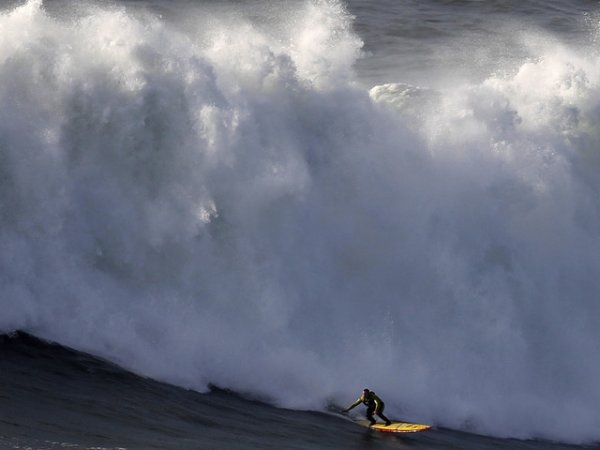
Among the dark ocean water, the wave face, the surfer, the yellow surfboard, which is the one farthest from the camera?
the wave face

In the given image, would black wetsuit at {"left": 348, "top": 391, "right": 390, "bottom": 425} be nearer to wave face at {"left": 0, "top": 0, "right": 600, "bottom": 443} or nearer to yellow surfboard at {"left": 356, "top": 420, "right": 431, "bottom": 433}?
yellow surfboard at {"left": 356, "top": 420, "right": 431, "bottom": 433}

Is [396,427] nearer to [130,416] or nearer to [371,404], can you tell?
[371,404]

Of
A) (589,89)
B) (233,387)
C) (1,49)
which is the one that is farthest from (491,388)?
Result: (1,49)

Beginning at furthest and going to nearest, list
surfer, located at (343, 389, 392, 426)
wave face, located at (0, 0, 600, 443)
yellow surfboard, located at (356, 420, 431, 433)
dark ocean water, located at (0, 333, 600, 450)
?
wave face, located at (0, 0, 600, 443) < surfer, located at (343, 389, 392, 426) < yellow surfboard, located at (356, 420, 431, 433) < dark ocean water, located at (0, 333, 600, 450)

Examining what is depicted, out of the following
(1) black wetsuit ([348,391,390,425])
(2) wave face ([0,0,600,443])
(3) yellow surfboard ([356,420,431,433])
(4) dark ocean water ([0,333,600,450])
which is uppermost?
(2) wave face ([0,0,600,443])

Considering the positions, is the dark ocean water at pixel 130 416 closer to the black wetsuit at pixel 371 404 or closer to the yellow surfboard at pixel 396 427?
the yellow surfboard at pixel 396 427

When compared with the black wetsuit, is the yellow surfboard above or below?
below

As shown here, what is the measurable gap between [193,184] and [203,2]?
14.9 metres

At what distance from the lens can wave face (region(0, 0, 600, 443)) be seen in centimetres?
1892

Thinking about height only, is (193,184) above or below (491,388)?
above

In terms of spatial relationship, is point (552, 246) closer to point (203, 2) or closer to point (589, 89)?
point (589, 89)

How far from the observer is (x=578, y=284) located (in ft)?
78.3

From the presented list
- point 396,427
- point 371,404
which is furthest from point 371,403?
point 396,427

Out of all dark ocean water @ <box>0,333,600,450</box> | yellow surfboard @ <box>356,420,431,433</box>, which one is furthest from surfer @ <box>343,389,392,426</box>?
dark ocean water @ <box>0,333,600,450</box>
